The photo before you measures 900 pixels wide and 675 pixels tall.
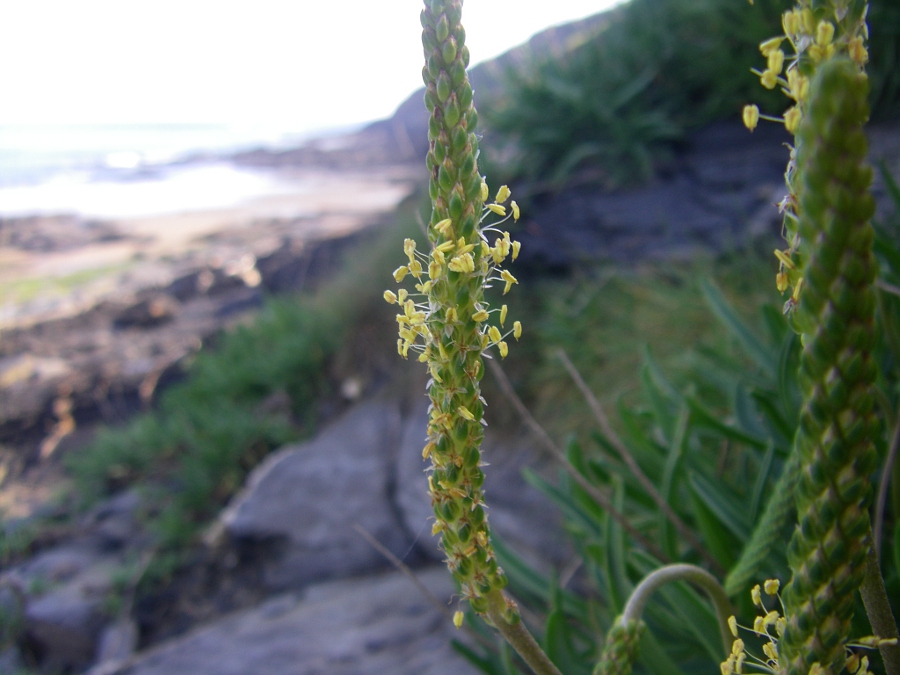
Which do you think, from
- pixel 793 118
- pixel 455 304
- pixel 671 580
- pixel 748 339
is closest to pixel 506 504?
pixel 748 339

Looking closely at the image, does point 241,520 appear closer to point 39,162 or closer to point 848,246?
point 848,246

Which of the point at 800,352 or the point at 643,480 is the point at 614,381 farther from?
the point at 800,352

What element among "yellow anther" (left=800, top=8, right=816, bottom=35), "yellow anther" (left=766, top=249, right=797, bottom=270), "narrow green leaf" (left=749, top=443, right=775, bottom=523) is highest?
"yellow anther" (left=800, top=8, right=816, bottom=35)

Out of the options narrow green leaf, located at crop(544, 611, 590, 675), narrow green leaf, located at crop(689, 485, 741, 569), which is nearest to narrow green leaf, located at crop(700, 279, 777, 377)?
narrow green leaf, located at crop(689, 485, 741, 569)

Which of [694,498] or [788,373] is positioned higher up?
[788,373]

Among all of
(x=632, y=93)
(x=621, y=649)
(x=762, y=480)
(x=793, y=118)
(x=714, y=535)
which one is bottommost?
(x=714, y=535)

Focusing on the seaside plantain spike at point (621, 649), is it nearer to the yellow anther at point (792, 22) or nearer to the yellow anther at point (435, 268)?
the yellow anther at point (435, 268)

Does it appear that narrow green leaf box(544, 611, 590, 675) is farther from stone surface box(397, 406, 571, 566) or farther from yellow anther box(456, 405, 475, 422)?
stone surface box(397, 406, 571, 566)
